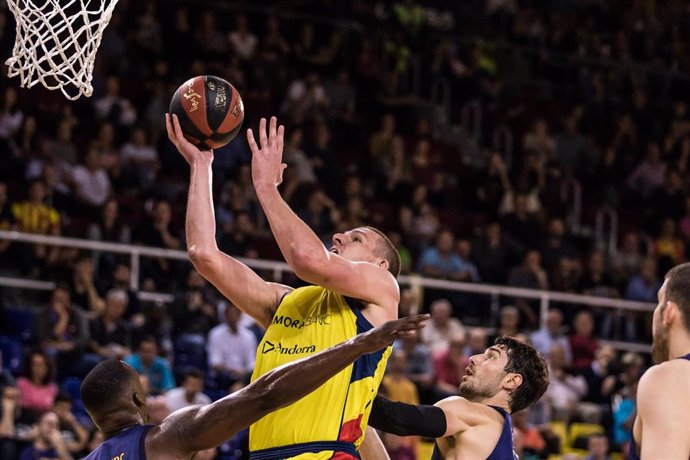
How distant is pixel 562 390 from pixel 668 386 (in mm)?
9555

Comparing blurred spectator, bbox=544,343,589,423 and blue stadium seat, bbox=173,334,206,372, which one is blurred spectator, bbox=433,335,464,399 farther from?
blue stadium seat, bbox=173,334,206,372

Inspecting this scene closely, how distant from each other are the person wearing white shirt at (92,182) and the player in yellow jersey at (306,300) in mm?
8032

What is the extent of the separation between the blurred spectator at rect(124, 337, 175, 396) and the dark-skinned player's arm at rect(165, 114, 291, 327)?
233 inches

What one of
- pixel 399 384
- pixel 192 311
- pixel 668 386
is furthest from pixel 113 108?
pixel 668 386

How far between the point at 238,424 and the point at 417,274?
10.7 metres

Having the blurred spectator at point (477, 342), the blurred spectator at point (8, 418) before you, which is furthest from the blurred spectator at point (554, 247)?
the blurred spectator at point (8, 418)

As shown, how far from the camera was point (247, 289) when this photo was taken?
17.9 feet

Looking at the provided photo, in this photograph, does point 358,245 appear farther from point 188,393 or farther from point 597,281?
point 597,281

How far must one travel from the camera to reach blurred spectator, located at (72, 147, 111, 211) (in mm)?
13227

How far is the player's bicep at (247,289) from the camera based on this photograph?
5414 millimetres

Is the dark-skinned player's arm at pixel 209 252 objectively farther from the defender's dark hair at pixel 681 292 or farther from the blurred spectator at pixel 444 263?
the blurred spectator at pixel 444 263

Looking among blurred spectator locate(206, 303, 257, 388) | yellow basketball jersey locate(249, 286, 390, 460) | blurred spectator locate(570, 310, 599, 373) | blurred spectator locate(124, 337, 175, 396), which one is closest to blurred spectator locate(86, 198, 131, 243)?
blurred spectator locate(206, 303, 257, 388)

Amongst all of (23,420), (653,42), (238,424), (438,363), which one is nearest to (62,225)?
(23,420)

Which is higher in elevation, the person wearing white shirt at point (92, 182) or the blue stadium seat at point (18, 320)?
the person wearing white shirt at point (92, 182)
